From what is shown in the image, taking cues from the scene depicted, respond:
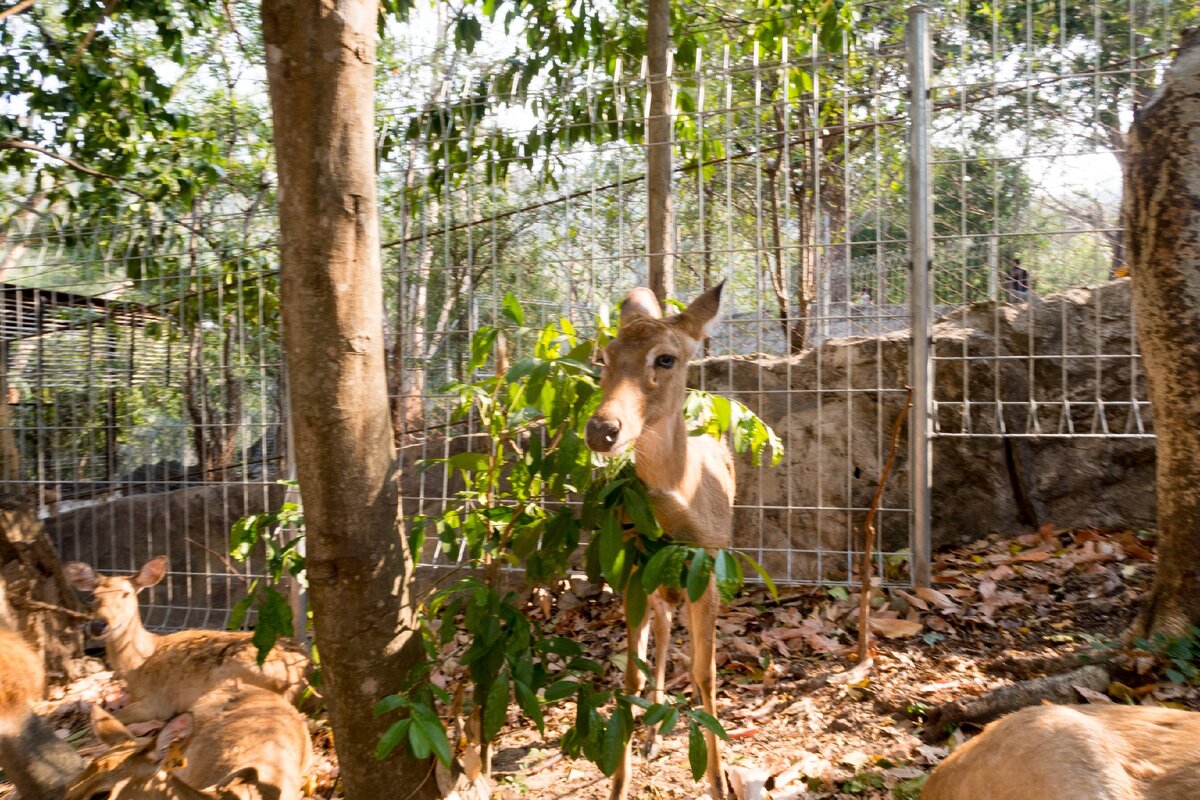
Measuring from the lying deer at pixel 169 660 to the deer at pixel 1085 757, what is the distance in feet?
13.7

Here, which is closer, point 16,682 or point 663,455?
point 16,682

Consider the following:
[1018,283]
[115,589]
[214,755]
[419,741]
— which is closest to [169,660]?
[115,589]

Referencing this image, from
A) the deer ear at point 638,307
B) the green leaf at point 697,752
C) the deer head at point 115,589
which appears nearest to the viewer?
the green leaf at point 697,752

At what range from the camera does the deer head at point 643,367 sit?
3.42 meters

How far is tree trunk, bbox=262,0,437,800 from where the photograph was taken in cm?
263

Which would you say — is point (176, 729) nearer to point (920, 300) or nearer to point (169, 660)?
point (169, 660)

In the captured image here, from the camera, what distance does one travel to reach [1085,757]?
232cm

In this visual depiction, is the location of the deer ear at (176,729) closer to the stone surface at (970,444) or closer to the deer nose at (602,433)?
the deer nose at (602,433)

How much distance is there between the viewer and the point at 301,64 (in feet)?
8.57

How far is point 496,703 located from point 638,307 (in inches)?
78.1

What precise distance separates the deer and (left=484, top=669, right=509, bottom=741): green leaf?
1.39 metres

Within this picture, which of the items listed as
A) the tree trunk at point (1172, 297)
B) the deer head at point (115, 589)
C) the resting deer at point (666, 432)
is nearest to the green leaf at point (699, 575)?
the resting deer at point (666, 432)

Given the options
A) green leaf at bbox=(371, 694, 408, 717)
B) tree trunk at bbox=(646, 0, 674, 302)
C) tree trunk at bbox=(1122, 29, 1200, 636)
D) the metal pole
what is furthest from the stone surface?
green leaf at bbox=(371, 694, 408, 717)

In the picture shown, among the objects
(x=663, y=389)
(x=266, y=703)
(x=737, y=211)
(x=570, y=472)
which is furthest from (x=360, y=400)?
(x=737, y=211)
